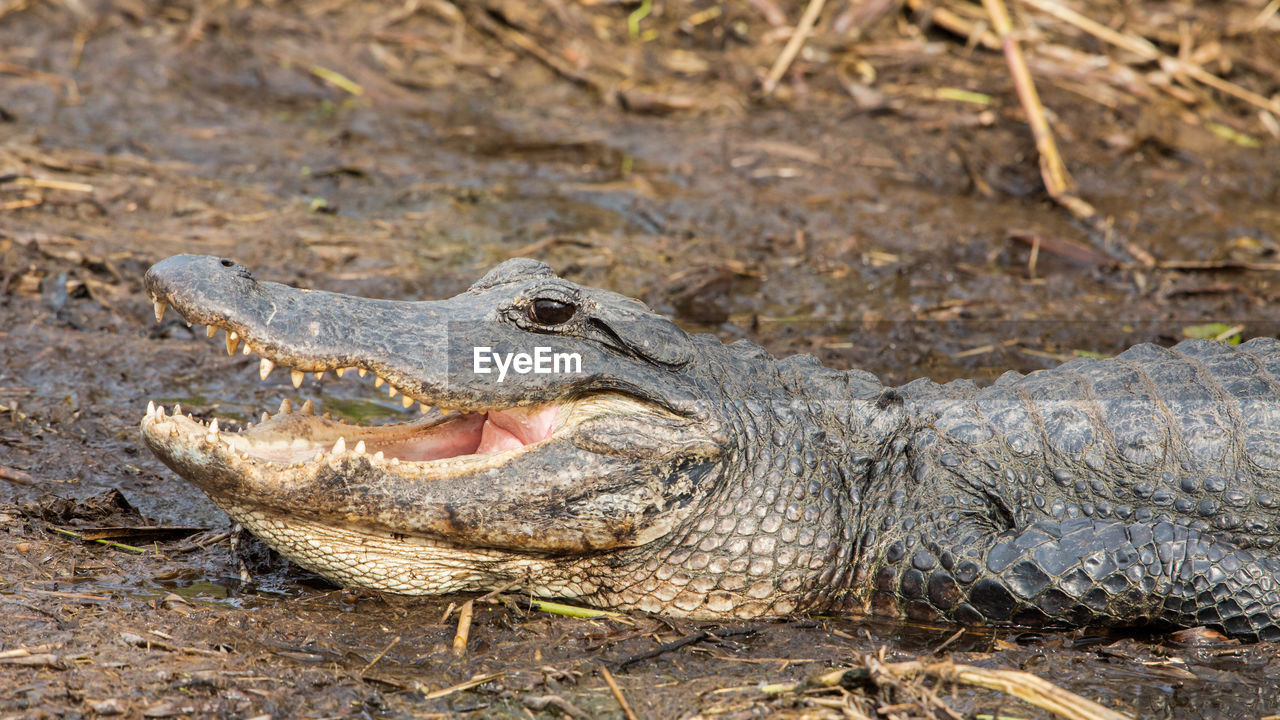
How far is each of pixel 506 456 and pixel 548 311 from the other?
0.50 metres

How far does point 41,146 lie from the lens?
798 centimetres

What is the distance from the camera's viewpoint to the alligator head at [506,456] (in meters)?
3.57

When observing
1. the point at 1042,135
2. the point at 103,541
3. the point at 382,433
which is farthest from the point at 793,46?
the point at 103,541

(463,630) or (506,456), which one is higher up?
(506,456)

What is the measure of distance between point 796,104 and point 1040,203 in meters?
2.39

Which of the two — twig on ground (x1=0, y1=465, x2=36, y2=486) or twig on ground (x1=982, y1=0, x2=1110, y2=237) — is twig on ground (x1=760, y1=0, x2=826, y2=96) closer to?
twig on ground (x1=982, y1=0, x2=1110, y2=237)

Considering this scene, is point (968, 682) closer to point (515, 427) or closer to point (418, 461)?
point (515, 427)

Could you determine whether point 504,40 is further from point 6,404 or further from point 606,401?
point 606,401

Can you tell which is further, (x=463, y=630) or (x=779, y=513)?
(x=779, y=513)

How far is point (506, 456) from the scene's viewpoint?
3.72 metres

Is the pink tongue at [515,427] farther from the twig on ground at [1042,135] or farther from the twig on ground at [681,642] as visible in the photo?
the twig on ground at [1042,135]

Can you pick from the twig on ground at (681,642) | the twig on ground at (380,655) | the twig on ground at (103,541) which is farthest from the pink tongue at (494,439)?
the twig on ground at (103,541)

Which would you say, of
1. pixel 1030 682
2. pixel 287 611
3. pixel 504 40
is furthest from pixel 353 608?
pixel 504 40

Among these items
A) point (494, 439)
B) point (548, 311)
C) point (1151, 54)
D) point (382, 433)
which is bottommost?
point (382, 433)
